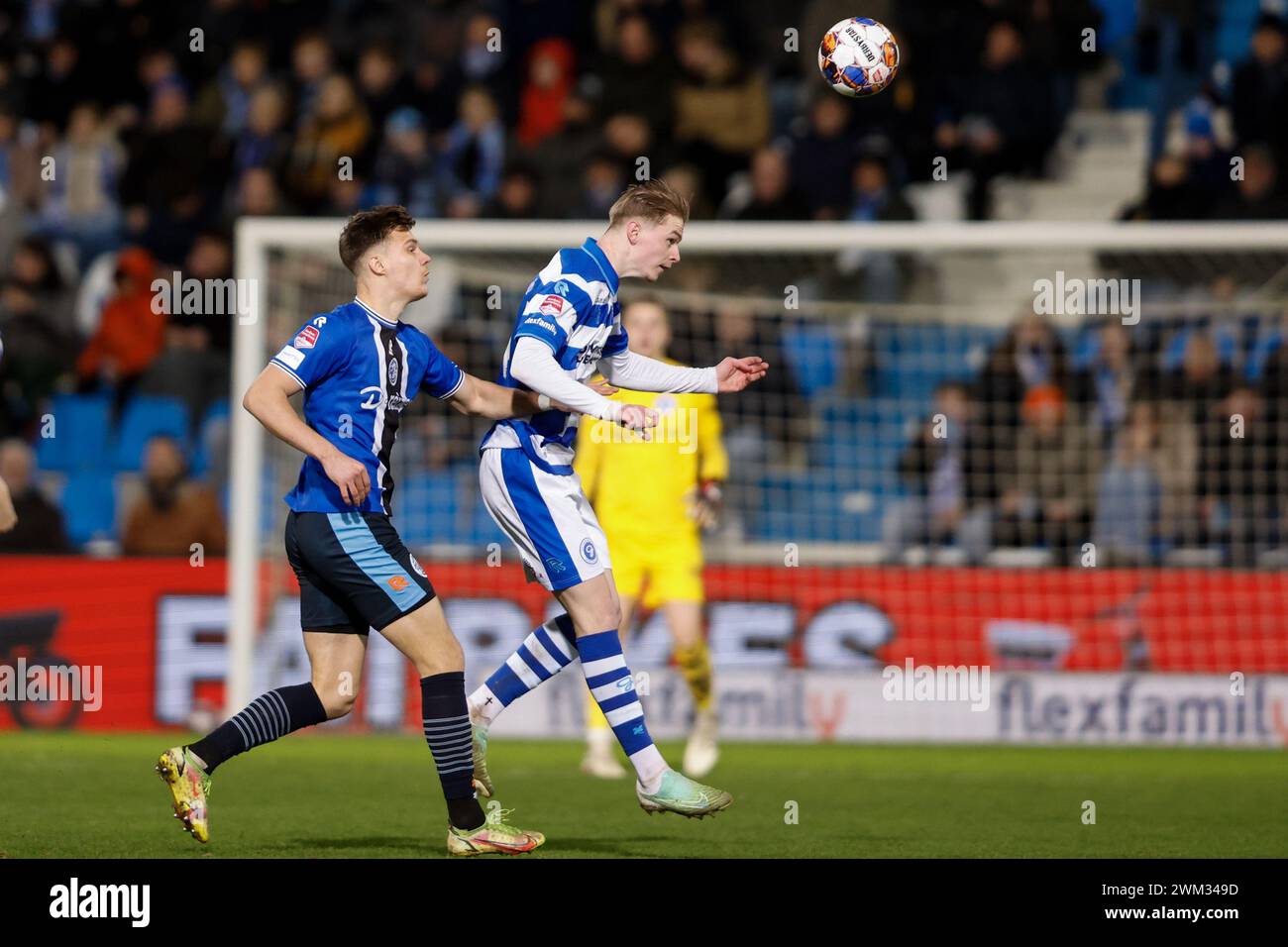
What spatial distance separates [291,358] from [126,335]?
9.53 metres

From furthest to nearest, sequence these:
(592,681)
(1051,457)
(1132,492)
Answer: (1051,457) < (1132,492) < (592,681)

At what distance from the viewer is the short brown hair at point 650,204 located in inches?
275

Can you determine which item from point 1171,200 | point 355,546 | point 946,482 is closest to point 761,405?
point 946,482

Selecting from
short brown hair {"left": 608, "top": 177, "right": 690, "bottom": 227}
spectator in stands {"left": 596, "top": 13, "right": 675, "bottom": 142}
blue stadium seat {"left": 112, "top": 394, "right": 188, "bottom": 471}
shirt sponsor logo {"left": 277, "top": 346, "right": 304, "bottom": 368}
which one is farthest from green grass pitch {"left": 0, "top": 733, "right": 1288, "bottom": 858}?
spectator in stands {"left": 596, "top": 13, "right": 675, "bottom": 142}

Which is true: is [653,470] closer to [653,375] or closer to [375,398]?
[653,375]

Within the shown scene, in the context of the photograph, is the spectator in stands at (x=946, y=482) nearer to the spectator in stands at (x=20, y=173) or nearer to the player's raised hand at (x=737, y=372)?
the player's raised hand at (x=737, y=372)

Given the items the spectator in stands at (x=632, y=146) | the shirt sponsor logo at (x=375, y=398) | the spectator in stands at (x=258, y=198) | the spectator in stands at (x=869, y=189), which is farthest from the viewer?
the spectator in stands at (x=258, y=198)

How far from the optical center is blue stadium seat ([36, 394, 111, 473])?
49.0 feet

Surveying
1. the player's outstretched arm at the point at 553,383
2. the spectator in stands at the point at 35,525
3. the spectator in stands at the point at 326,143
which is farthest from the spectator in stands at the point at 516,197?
the player's outstretched arm at the point at 553,383

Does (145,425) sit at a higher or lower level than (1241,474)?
higher

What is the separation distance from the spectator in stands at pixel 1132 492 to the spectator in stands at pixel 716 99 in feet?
14.0

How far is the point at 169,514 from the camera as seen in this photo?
13391 mm

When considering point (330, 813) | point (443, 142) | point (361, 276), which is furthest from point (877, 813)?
point (443, 142)

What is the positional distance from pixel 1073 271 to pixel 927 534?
3.03m
